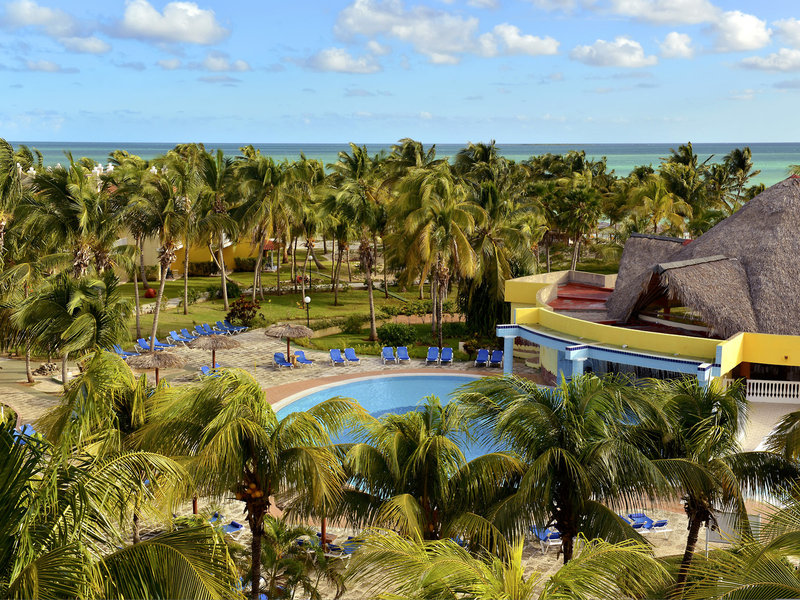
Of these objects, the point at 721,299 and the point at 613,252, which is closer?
the point at 721,299

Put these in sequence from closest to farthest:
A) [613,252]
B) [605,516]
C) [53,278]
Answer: [605,516] → [53,278] → [613,252]

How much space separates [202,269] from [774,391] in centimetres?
3297

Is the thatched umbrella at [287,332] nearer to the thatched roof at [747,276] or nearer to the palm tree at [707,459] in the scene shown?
the thatched roof at [747,276]

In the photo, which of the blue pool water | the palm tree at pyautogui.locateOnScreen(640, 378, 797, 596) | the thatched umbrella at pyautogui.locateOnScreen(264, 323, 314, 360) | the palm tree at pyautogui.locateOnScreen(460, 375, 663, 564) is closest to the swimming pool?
the blue pool water

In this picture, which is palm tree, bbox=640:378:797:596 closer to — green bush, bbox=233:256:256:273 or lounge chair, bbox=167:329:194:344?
lounge chair, bbox=167:329:194:344

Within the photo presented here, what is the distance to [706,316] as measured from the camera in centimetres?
2136

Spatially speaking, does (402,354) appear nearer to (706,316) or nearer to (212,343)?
(212,343)

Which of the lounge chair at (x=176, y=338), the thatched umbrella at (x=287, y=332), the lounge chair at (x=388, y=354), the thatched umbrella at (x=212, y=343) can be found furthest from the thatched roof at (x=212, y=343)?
the lounge chair at (x=388, y=354)

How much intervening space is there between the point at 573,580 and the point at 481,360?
2051cm

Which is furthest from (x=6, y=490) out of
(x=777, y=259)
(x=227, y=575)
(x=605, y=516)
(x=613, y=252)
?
(x=613, y=252)

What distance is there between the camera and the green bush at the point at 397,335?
30.7 m

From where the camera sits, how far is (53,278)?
20.4 metres

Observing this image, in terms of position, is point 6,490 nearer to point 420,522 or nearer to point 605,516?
point 420,522

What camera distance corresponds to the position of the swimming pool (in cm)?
2373
